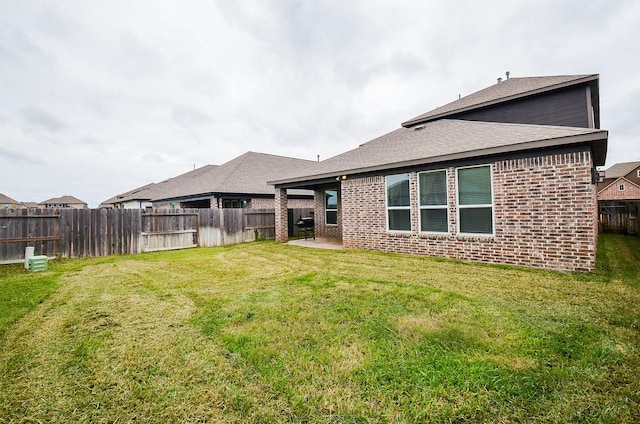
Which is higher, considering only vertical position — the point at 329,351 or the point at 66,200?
the point at 66,200

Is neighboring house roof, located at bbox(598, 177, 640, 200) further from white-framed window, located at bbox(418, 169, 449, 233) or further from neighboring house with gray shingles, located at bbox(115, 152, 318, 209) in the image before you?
white-framed window, located at bbox(418, 169, 449, 233)

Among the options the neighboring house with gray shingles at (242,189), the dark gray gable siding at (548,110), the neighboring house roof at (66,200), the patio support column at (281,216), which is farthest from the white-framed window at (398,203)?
the neighboring house roof at (66,200)

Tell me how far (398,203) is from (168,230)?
9.28 metres

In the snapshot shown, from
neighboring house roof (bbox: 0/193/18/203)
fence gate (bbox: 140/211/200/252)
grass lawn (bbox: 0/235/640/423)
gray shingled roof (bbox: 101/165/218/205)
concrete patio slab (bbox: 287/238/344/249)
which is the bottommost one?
grass lawn (bbox: 0/235/640/423)

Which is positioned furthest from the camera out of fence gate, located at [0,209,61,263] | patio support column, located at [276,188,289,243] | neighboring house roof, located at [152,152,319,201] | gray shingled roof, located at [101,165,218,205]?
gray shingled roof, located at [101,165,218,205]

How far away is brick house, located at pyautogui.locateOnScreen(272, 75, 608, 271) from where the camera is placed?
571cm

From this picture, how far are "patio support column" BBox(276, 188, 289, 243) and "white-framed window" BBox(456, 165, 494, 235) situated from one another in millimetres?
7478

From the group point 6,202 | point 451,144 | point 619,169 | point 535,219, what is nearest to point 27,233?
point 451,144

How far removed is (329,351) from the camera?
2752 millimetres

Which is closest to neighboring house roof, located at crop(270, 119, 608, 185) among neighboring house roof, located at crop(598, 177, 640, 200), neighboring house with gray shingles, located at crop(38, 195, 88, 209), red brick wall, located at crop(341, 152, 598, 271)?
red brick wall, located at crop(341, 152, 598, 271)

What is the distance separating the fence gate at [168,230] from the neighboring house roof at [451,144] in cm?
436

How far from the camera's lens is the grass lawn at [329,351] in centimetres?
199

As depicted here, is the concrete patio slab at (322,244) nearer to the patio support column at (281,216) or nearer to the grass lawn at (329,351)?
the patio support column at (281,216)

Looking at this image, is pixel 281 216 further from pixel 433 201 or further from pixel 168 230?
pixel 433 201
